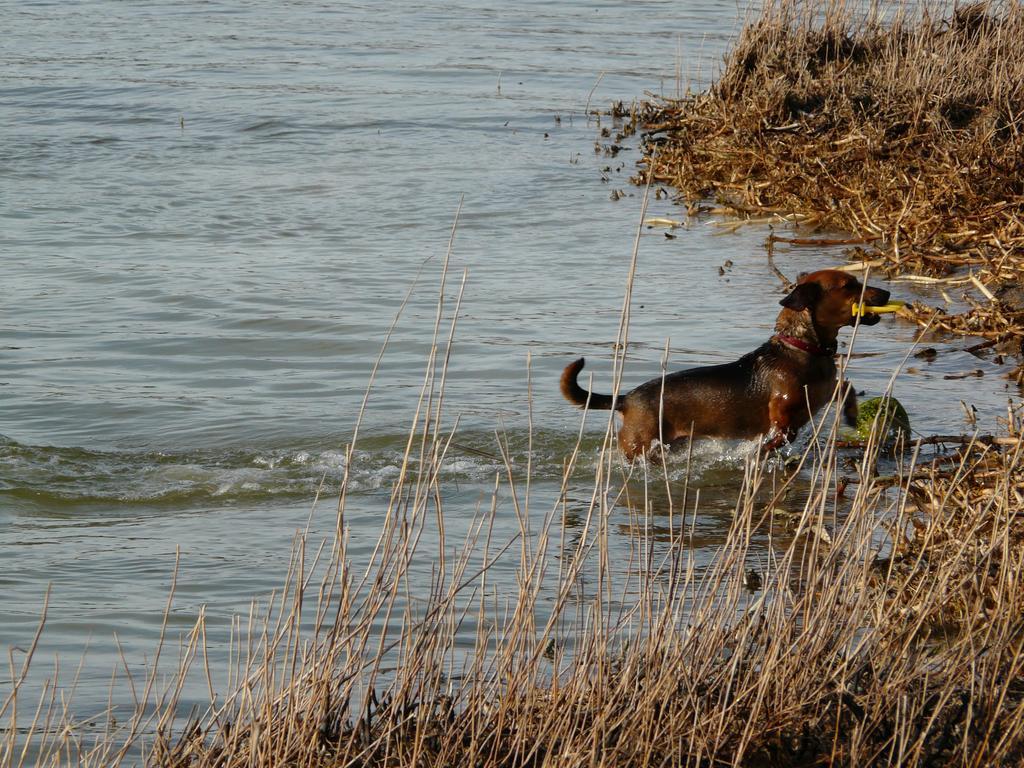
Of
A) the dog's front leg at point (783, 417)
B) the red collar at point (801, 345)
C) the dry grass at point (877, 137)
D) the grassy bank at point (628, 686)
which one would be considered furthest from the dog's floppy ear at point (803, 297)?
the grassy bank at point (628, 686)

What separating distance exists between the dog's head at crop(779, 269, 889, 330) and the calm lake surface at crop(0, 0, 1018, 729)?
774 mm

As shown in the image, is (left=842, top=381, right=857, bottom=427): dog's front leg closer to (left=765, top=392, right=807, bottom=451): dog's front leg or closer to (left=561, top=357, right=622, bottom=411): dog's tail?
(left=765, top=392, right=807, bottom=451): dog's front leg

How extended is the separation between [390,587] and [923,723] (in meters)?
1.42

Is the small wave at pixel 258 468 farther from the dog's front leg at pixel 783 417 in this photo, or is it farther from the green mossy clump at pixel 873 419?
the green mossy clump at pixel 873 419

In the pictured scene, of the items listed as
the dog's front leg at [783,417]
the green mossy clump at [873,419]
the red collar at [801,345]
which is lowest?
the dog's front leg at [783,417]

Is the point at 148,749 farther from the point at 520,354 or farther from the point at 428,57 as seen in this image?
the point at 428,57

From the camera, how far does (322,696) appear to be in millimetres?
3473

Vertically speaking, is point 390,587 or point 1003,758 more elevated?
point 390,587

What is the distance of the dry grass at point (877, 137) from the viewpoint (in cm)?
1012

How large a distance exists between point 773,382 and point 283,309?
3.99 metres

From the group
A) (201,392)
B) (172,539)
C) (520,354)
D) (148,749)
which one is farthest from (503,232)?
(148,749)

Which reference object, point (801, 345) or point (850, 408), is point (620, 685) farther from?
point (801, 345)

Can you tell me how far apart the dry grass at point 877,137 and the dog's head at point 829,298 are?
155 centimetres

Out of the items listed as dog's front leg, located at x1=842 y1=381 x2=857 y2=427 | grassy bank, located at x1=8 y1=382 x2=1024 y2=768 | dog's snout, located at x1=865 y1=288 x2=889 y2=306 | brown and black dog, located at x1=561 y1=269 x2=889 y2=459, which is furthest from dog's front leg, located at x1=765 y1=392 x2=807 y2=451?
grassy bank, located at x1=8 y1=382 x2=1024 y2=768
